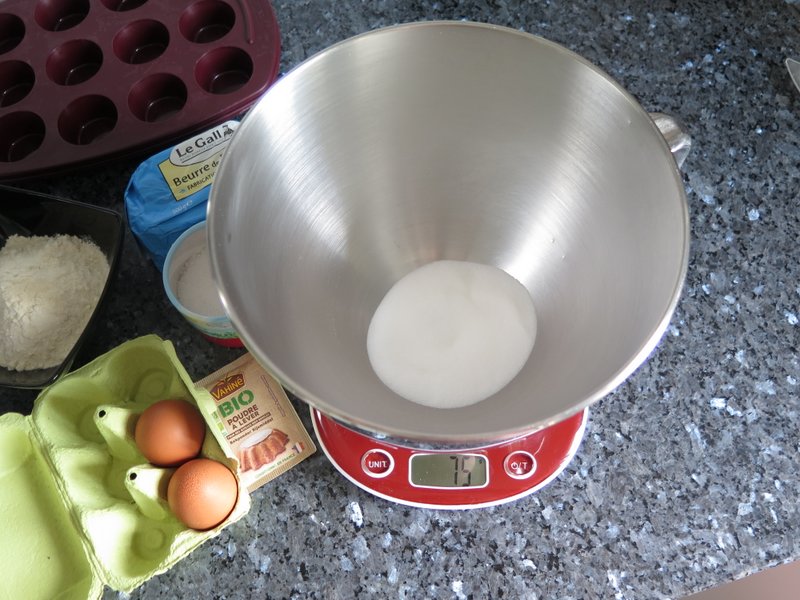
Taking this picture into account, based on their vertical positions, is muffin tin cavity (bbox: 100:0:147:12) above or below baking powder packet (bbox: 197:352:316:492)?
above

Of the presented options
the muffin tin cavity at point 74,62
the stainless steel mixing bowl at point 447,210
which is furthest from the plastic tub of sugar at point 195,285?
the muffin tin cavity at point 74,62

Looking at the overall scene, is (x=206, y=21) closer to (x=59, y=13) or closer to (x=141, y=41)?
(x=141, y=41)

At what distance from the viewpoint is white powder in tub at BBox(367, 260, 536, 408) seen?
712mm

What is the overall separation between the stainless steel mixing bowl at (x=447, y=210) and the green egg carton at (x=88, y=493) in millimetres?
188

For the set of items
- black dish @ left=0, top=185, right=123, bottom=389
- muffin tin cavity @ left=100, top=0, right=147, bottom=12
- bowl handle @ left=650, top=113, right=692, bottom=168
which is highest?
muffin tin cavity @ left=100, top=0, right=147, bottom=12

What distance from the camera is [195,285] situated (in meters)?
0.76

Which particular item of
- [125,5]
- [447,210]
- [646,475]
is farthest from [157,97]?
[646,475]

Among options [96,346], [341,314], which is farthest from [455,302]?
[96,346]

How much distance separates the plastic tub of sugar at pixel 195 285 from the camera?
0.73m

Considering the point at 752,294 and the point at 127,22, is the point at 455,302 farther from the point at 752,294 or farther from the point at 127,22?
the point at 127,22

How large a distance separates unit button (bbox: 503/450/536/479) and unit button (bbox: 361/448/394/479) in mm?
129

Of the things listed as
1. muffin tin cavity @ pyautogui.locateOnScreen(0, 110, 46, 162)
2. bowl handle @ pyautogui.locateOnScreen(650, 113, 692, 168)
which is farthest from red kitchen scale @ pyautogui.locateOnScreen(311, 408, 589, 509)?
muffin tin cavity @ pyautogui.locateOnScreen(0, 110, 46, 162)

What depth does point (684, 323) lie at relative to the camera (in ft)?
2.64

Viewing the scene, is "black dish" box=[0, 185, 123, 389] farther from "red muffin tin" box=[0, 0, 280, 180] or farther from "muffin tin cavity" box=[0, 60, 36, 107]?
"muffin tin cavity" box=[0, 60, 36, 107]
